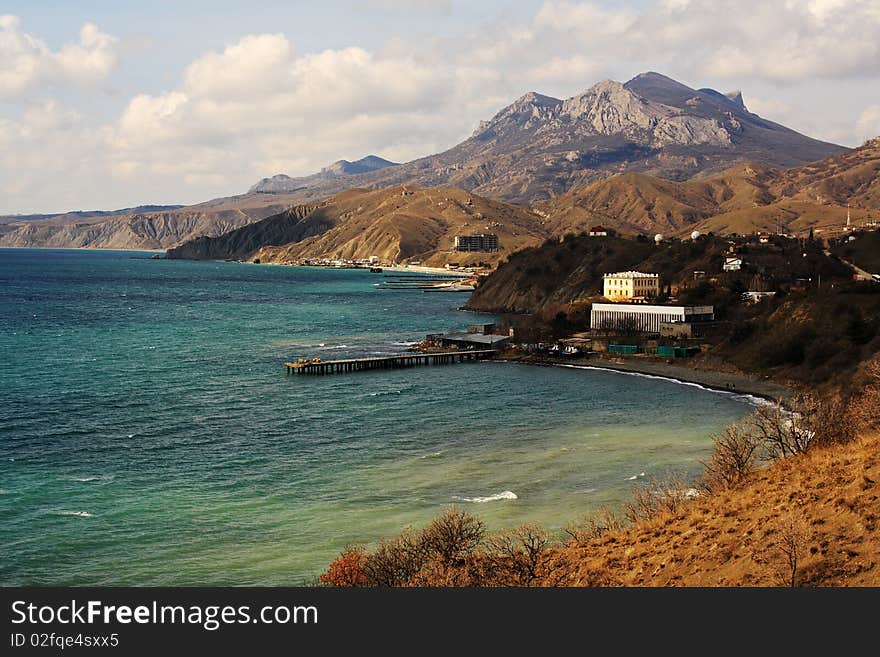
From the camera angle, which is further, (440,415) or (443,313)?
(443,313)

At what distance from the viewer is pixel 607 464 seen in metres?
53.3

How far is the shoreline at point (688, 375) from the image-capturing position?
81062 mm

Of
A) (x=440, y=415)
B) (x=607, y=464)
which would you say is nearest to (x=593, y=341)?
(x=440, y=415)

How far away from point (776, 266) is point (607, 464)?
339ft

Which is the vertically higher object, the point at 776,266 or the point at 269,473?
the point at 776,266

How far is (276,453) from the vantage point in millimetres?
58031

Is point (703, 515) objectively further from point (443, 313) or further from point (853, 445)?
point (443, 313)

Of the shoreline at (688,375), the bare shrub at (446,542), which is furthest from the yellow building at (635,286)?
the bare shrub at (446,542)

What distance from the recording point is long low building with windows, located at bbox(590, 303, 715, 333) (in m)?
112

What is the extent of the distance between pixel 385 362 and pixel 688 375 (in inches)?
1282

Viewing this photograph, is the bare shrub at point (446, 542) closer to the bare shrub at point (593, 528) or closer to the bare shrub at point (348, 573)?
the bare shrub at point (348, 573)

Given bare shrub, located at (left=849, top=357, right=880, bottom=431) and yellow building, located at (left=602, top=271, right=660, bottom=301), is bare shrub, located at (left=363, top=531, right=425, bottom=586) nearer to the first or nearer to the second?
bare shrub, located at (left=849, top=357, right=880, bottom=431)

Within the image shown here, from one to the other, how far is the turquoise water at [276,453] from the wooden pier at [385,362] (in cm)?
342

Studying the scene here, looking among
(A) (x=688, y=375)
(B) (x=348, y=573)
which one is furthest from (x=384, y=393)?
(B) (x=348, y=573)
